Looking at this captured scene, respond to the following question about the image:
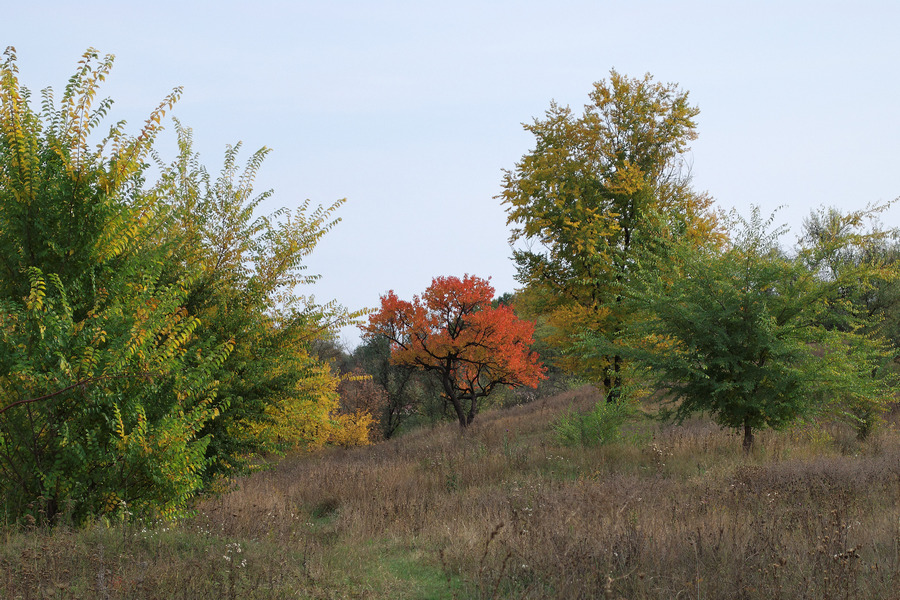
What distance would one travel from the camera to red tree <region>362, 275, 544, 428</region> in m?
24.0

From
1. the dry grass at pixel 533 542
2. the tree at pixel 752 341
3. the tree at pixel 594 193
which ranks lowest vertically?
the dry grass at pixel 533 542

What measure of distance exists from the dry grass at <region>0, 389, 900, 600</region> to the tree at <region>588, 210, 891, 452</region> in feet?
3.56

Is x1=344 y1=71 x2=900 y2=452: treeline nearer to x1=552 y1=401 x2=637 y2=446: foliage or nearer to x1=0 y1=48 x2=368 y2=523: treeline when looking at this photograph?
x1=552 y1=401 x2=637 y2=446: foliage

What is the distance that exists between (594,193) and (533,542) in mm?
13060

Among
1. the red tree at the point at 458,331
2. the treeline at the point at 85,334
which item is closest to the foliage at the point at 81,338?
the treeline at the point at 85,334

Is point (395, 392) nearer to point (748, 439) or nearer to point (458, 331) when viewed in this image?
point (458, 331)

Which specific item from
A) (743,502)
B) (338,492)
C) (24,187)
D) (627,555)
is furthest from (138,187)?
(743,502)

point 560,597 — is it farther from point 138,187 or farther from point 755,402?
point 755,402

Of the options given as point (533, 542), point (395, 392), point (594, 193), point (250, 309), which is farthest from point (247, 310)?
point (395, 392)

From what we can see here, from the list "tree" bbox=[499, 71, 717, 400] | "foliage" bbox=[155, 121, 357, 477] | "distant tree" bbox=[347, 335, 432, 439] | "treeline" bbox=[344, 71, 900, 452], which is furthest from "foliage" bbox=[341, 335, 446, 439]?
"foliage" bbox=[155, 121, 357, 477]

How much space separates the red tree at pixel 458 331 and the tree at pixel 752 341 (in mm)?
→ 12915

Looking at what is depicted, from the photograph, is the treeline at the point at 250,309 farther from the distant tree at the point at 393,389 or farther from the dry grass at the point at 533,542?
the distant tree at the point at 393,389

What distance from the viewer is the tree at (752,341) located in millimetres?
10266

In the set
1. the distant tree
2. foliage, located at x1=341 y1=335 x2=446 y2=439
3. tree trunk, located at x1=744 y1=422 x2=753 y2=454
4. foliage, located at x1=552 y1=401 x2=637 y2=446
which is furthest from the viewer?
the distant tree
